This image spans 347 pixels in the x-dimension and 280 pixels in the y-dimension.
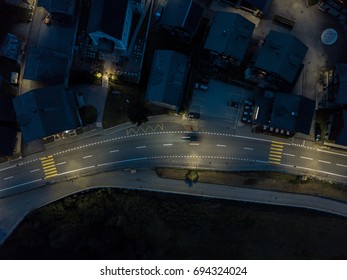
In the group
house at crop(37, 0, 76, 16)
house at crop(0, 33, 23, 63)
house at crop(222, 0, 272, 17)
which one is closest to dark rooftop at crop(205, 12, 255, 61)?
house at crop(222, 0, 272, 17)

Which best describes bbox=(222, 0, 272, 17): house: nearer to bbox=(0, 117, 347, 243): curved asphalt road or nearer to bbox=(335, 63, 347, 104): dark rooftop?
bbox=(335, 63, 347, 104): dark rooftop

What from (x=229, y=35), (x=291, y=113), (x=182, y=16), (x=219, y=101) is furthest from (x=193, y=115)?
(x=182, y=16)

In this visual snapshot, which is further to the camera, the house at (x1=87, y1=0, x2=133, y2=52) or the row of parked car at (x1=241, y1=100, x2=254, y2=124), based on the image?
the row of parked car at (x1=241, y1=100, x2=254, y2=124)

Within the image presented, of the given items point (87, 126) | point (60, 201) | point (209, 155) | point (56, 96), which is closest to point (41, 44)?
point (56, 96)

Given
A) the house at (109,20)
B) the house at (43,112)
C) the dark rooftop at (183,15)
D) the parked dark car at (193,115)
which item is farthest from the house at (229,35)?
the house at (43,112)

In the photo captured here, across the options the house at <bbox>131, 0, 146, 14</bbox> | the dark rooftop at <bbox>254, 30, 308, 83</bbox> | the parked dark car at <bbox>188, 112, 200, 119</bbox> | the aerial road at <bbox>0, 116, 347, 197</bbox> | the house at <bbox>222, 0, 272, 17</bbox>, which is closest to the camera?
the dark rooftop at <bbox>254, 30, 308, 83</bbox>

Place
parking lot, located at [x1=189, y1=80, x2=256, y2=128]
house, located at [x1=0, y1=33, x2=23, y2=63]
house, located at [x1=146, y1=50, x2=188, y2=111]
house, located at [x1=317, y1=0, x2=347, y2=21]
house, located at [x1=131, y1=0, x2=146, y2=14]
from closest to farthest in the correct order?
1. house, located at [x1=146, y1=50, x2=188, y2=111]
2. house, located at [x1=131, y1=0, x2=146, y2=14]
3. house, located at [x1=0, y1=33, x2=23, y2=63]
4. house, located at [x1=317, y1=0, x2=347, y2=21]
5. parking lot, located at [x1=189, y1=80, x2=256, y2=128]

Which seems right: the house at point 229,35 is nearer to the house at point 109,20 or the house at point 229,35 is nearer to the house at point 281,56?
the house at point 281,56
